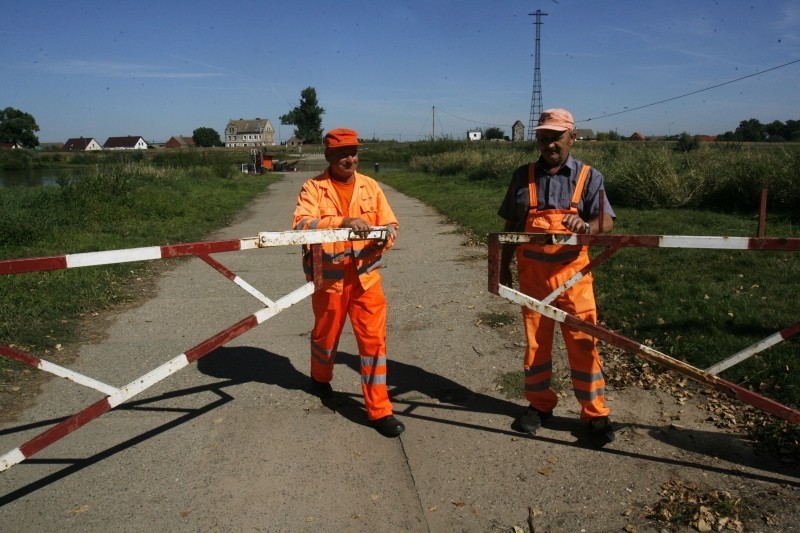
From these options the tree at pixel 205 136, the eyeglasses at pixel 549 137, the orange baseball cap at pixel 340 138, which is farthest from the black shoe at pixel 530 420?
the tree at pixel 205 136

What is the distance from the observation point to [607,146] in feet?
79.2

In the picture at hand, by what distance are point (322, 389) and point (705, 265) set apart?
493 cm

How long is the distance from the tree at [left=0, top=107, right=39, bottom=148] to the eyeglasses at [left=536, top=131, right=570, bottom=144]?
4109 inches

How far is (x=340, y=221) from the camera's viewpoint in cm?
379

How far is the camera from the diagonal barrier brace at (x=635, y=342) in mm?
3057

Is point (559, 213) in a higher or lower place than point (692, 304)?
higher

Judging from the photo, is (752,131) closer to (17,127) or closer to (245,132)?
(17,127)

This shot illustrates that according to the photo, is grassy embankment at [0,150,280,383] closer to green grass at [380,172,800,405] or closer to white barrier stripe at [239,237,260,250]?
white barrier stripe at [239,237,260,250]

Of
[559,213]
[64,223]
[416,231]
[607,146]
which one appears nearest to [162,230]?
[64,223]

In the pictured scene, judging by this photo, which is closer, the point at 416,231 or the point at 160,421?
the point at 160,421

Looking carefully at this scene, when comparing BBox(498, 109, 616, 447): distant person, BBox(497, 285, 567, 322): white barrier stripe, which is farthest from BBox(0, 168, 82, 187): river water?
BBox(497, 285, 567, 322): white barrier stripe

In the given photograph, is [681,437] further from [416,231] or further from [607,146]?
[607,146]

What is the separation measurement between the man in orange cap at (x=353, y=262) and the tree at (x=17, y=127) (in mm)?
103452

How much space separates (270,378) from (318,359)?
787mm
